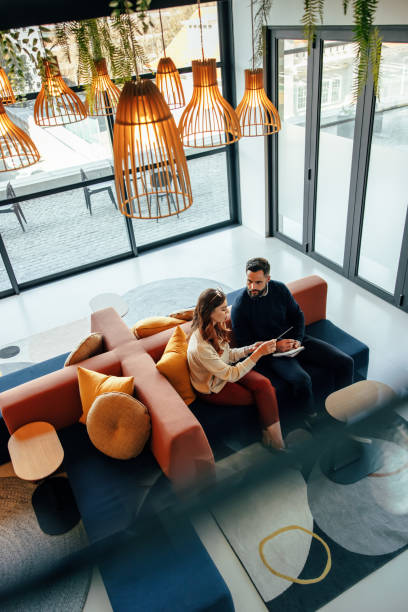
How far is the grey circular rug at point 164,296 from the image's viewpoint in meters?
4.96

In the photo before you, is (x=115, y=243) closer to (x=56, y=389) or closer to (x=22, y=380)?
(x=22, y=380)

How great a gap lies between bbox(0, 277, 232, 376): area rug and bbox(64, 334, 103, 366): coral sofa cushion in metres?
1.27

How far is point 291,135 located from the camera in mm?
5414

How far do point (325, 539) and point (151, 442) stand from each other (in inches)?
45.1

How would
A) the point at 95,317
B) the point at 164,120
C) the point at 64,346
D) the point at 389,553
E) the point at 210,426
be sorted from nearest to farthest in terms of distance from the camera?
the point at 164,120
the point at 389,553
the point at 210,426
the point at 95,317
the point at 64,346

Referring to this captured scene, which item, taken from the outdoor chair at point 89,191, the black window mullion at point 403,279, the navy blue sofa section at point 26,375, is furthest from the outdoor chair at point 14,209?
the black window mullion at point 403,279

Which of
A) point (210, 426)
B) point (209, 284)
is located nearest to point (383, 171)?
point (209, 284)

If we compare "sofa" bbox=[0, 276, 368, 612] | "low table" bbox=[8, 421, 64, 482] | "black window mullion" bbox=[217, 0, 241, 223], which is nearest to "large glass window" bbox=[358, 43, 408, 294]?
"sofa" bbox=[0, 276, 368, 612]

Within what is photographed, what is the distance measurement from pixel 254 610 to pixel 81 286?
4.16 metres

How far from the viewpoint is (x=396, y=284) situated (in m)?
4.56

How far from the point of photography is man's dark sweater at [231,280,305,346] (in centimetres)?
325

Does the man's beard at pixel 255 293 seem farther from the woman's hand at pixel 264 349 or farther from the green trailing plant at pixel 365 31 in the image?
the green trailing plant at pixel 365 31

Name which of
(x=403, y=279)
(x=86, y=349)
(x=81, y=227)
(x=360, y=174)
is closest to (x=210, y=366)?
(x=86, y=349)

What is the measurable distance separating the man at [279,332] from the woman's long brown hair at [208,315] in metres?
0.40
